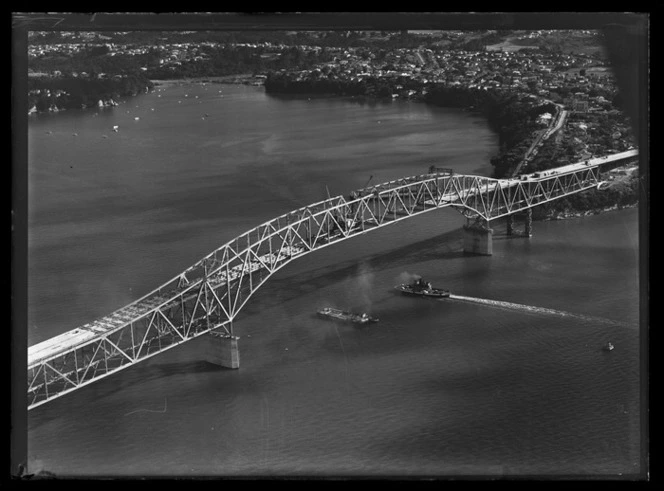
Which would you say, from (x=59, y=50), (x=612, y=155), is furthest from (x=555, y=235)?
(x=59, y=50)

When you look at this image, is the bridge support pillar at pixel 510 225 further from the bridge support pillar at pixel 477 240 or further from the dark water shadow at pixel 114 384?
the dark water shadow at pixel 114 384

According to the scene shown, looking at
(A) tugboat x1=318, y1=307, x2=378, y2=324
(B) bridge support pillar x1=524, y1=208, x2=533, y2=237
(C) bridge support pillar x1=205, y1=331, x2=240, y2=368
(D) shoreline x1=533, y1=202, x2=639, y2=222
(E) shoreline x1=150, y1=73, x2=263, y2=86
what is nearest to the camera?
(C) bridge support pillar x1=205, y1=331, x2=240, y2=368

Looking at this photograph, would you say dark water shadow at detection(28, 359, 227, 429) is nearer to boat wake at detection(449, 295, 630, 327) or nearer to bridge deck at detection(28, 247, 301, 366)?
bridge deck at detection(28, 247, 301, 366)

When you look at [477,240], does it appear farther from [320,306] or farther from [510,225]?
[320,306]

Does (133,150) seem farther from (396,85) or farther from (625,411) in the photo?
(625,411)

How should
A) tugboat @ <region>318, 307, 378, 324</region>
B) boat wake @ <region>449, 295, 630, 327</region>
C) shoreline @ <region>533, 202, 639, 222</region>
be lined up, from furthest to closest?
shoreline @ <region>533, 202, 639, 222</region> < tugboat @ <region>318, 307, 378, 324</region> < boat wake @ <region>449, 295, 630, 327</region>

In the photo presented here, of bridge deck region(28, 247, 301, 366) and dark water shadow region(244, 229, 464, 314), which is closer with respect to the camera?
bridge deck region(28, 247, 301, 366)

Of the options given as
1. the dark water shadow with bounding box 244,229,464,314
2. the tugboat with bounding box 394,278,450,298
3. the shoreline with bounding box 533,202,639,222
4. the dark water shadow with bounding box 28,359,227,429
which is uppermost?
the shoreline with bounding box 533,202,639,222

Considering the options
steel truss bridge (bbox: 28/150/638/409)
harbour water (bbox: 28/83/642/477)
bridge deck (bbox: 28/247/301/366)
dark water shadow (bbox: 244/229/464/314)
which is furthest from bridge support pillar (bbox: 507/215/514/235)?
bridge deck (bbox: 28/247/301/366)

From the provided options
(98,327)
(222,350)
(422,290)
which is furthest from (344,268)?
(98,327)
